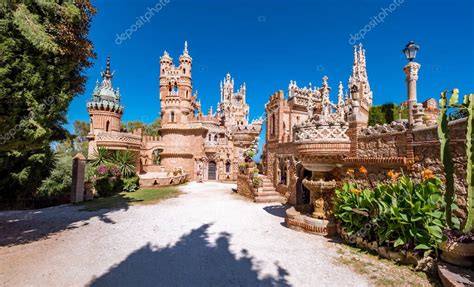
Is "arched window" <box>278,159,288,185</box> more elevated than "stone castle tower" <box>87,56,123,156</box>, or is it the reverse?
"stone castle tower" <box>87,56,123,156</box>

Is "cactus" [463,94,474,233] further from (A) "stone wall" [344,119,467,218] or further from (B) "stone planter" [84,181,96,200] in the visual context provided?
(B) "stone planter" [84,181,96,200]

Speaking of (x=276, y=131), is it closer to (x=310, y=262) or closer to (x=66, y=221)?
(x=310, y=262)

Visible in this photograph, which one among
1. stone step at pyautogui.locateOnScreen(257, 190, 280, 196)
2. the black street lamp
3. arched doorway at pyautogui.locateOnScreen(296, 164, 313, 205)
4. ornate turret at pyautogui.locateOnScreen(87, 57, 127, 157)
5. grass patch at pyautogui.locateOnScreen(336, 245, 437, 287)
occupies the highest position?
ornate turret at pyautogui.locateOnScreen(87, 57, 127, 157)

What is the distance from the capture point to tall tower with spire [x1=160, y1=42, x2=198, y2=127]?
107 ft

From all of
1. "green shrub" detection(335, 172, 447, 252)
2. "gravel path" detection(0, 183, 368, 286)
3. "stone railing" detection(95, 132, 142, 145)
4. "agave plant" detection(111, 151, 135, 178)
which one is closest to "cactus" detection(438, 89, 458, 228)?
"green shrub" detection(335, 172, 447, 252)

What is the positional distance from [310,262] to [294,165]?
856 centimetres

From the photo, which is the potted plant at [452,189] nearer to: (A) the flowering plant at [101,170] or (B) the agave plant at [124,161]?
(A) the flowering plant at [101,170]

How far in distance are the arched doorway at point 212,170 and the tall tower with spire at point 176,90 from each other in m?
7.44

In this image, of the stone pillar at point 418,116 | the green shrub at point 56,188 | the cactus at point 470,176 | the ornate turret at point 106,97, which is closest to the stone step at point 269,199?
the stone pillar at point 418,116

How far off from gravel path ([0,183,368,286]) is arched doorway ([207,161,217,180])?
21.1 m

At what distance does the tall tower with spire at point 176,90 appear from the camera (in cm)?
3256

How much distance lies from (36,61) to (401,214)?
1081 centimetres

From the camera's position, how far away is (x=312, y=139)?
7707 millimetres

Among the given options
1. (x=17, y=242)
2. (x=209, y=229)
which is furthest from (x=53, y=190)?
(x=209, y=229)
